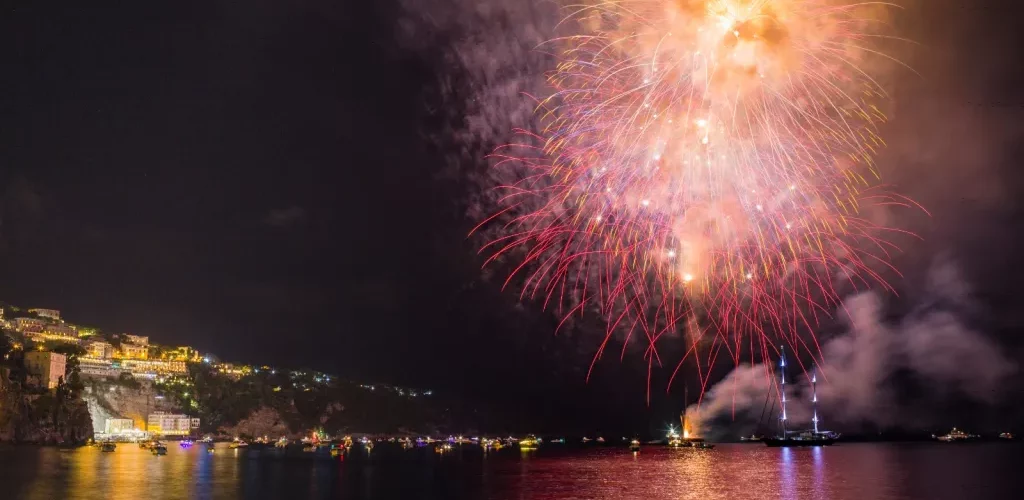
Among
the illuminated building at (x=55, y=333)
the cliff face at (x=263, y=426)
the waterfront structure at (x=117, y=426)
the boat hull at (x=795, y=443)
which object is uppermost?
the illuminated building at (x=55, y=333)

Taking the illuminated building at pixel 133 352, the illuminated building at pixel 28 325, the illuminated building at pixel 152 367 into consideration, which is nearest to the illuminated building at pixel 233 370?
the illuminated building at pixel 152 367

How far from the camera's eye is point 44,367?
110 metres

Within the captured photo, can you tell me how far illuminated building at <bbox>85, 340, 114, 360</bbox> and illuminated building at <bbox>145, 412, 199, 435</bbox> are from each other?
781 inches

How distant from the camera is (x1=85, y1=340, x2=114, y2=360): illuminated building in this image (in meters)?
149

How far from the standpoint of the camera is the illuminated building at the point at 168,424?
13688 cm

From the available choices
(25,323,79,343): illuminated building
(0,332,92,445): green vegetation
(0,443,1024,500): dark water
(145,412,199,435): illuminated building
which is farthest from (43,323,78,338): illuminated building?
(0,443,1024,500): dark water

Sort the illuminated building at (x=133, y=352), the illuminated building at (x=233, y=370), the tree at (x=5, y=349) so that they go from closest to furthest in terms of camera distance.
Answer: the tree at (x=5, y=349), the illuminated building at (x=133, y=352), the illuminated building at (x=233, y=370)

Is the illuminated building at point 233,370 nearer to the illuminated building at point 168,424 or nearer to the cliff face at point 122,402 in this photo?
the cliff face at point 122,402

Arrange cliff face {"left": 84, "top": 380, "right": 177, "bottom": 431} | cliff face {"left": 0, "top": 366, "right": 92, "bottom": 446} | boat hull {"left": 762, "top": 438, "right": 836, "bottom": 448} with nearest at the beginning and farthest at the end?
1. cliff face {"left": 0, "top": 366, "right": 92, "bottom": 446}
2. cliff face {"left": 84, "top": 380, "right": 177, "bottom": 431}
3. boat hull {"left": 762, "top": 438, "right": 836, "bottom": 448}

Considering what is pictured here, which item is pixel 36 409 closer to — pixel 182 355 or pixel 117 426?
pixel 117 426

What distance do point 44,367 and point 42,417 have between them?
982 cm

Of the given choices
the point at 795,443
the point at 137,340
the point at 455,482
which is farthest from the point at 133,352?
the point at 455,482

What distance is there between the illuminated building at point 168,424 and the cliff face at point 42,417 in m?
26.7

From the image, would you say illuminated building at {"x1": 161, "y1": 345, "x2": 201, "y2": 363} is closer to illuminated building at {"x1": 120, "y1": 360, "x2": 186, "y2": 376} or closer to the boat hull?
illuminated building at {"x1": 120, "y1": 360, "x2": 186, "y2": 376}
